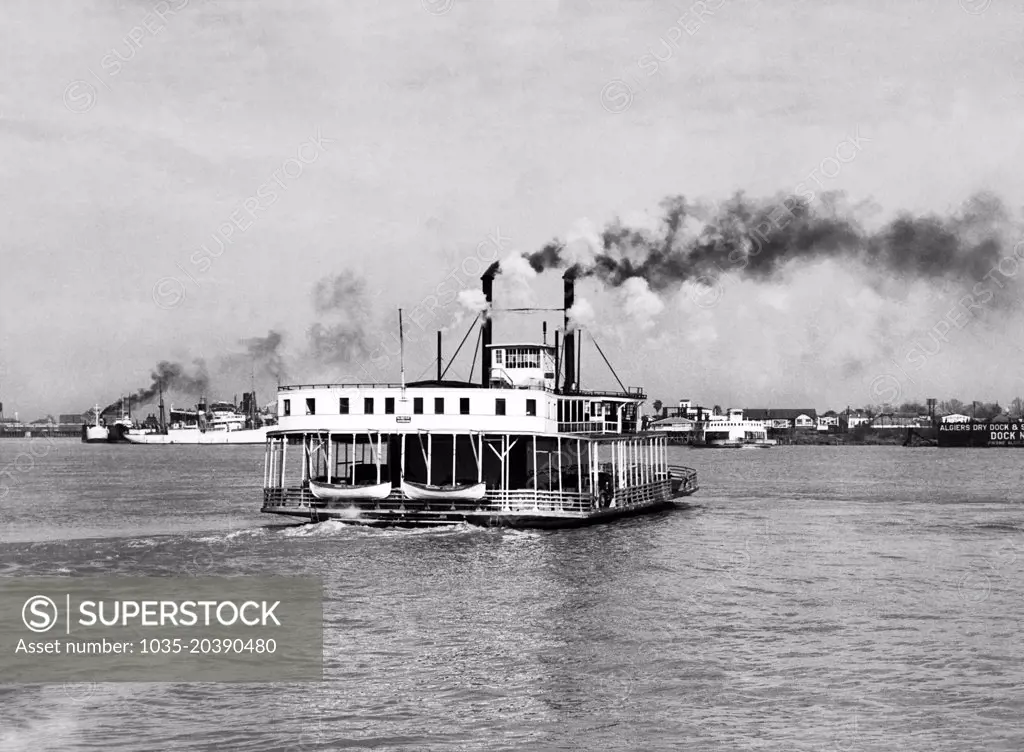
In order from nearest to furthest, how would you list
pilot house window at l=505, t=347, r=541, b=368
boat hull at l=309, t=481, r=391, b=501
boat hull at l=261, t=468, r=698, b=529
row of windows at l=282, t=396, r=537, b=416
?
boat hull at l=309, t=481, r=391, b=501 < boat hull at l=261, t=468, r=698, b=529 < row of windows at l=282, t=396, r=537, b=416 < pilot house window at l=505, t=347, r=541, b=368

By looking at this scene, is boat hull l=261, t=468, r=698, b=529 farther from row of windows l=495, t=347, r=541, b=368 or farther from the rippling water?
row of windows l=495, t=347, r=541, b=368

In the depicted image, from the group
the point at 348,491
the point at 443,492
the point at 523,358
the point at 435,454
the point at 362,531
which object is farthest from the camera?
the point at 523,358

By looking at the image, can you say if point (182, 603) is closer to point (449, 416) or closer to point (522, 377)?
point (449, 416)

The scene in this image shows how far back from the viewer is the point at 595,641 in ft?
98.4

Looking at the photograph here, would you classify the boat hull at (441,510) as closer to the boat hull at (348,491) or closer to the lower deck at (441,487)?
the lower deck at (441,487)

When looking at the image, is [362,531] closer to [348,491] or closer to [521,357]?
[348,491]

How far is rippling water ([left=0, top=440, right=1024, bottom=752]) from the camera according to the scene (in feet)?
73.1

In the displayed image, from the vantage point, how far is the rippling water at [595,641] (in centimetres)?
2228

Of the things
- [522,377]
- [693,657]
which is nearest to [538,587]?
[693,657]

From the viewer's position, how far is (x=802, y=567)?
147ft

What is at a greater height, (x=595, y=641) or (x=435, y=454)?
(x=435, y=454)

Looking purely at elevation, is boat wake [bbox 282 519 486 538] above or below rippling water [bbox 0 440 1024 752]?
above

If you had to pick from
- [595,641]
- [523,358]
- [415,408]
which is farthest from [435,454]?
[595,641]

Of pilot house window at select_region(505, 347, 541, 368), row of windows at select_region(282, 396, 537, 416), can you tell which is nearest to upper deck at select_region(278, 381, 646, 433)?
row of windows at select_region(282, 396, 537, 416)
